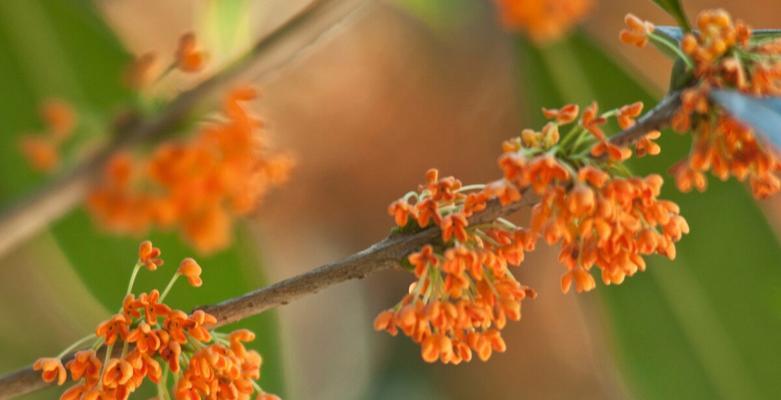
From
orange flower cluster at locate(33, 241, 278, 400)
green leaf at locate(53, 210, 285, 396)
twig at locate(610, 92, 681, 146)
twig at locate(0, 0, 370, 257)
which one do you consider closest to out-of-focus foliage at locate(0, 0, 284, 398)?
green leaf at locate(53, 210, 285, 396)

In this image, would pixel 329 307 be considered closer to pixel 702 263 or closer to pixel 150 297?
pixel 702 263

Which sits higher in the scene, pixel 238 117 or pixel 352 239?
pixel 352 239

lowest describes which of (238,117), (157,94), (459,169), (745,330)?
(745,330)

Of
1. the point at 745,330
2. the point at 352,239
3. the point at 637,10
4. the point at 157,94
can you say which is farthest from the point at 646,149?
the point at 352,239

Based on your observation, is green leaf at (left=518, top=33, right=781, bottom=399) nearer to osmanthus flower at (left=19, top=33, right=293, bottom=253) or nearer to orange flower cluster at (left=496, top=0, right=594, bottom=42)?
orange flower cluster at (left=496, top=0, right=594, bottom=42)

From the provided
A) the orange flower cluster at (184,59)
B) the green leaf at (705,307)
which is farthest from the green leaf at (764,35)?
the green leaf at (705,307)

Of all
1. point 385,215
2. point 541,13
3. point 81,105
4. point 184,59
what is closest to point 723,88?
point 184,59

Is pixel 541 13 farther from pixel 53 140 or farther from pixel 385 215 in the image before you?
pixel 385 215
